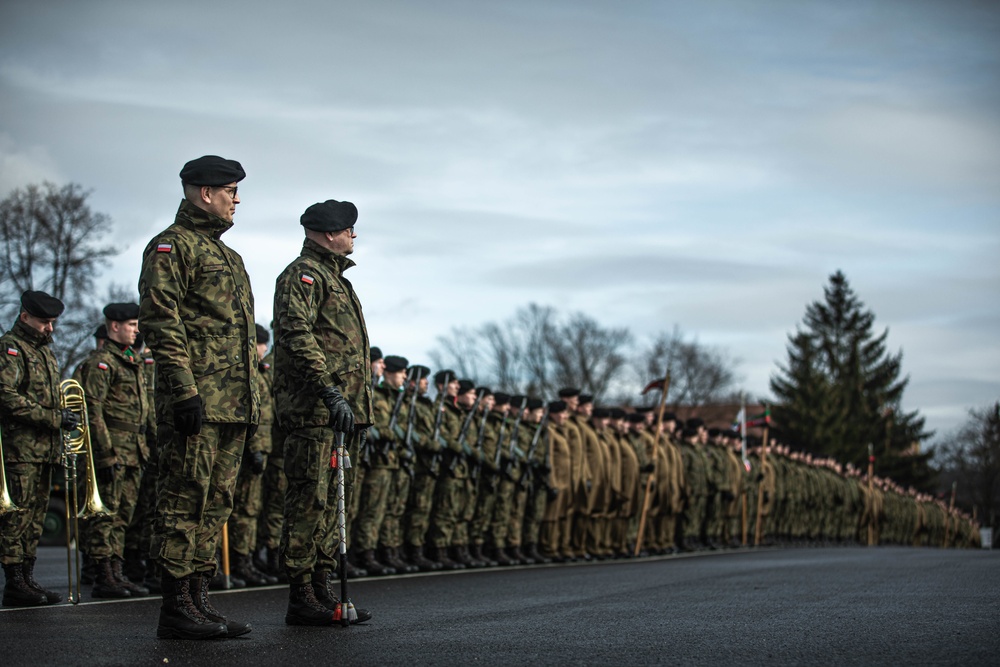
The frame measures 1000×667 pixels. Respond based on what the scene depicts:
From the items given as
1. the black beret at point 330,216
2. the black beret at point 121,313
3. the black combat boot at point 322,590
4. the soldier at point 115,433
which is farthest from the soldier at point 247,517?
the black combat boot at point 322,590

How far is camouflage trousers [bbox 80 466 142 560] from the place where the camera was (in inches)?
383

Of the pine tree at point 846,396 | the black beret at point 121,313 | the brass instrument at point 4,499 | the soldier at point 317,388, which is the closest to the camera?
the soldier at point 317,388

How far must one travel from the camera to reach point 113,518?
389 inches

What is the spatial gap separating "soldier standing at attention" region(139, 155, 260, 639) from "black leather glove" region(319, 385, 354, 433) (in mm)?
396

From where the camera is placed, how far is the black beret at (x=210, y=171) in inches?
255

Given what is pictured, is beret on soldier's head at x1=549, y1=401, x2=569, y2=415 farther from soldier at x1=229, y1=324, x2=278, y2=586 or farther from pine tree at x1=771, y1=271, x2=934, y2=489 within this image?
pine tree at x1=771, y1=271, x2=934, y2=489

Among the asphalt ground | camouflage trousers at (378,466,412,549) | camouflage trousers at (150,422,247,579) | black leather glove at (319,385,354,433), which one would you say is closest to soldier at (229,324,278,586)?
the asphalt ground

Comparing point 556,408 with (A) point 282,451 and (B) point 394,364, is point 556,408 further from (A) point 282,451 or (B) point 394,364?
(A) point 282,451

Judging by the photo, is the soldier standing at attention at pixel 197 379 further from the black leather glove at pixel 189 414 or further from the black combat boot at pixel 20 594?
the black combat boot at pixel 20 594

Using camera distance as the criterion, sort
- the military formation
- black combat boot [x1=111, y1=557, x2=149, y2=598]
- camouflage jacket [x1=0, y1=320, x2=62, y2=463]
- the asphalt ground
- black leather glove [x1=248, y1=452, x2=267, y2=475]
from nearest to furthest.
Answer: the asphalt ground, the military formation, camouflage jacket [x1=0, y1=320, x2=62, y2=463], black combat boot [x1=111, y1=557, x2=149, y2=598], black leather glove [x1=248, y1=452, x2=267, y2=475]

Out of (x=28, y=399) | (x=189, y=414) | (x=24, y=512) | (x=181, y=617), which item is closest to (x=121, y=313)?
(x=28, y=399)

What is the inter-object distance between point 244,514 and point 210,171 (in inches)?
210

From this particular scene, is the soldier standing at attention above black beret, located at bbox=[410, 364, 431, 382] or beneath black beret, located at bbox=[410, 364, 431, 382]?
beneath

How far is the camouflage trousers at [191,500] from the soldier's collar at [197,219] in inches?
42.1
